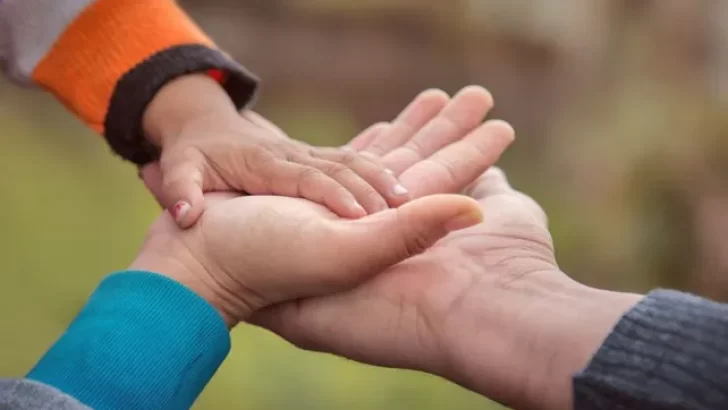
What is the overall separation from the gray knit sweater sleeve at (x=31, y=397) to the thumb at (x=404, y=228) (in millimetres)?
171

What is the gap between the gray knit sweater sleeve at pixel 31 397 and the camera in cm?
39

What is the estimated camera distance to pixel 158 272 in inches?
19.3

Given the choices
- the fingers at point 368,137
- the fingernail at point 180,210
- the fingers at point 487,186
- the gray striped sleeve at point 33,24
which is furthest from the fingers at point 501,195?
the gray striped sleeve at point 33,24

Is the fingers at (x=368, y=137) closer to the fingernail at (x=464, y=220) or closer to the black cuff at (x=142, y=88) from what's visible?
the black cuff at (x=142, y=88)

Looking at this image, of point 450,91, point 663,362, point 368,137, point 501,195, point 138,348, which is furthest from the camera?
point 450,91

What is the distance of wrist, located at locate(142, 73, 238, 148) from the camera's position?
1.91 feet

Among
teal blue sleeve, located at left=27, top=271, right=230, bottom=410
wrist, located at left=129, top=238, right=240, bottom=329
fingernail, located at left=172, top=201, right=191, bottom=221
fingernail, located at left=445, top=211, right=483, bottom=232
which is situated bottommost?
teal blue sleeve, located at left=27, top=271, right=230, bottom=410

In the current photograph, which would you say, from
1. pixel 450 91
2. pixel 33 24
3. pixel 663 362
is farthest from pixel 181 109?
pixel 450 91

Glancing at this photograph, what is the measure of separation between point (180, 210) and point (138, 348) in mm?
96

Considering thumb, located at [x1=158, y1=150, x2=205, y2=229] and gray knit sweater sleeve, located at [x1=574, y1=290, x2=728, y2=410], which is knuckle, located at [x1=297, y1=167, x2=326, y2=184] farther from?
gray knit sweater sleeve, located at [x1=574, y1=290, x2=728, y2=410]

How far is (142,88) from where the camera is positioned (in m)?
0.59

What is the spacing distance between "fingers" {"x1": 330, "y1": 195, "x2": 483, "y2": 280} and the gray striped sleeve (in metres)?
0.30

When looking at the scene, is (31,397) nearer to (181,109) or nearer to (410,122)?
(181,109)

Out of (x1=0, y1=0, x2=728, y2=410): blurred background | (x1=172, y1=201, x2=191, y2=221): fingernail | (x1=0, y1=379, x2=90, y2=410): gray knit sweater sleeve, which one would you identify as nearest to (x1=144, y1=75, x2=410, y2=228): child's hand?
(x1=172, y1=201, x2=191, y2=221): fingernail
